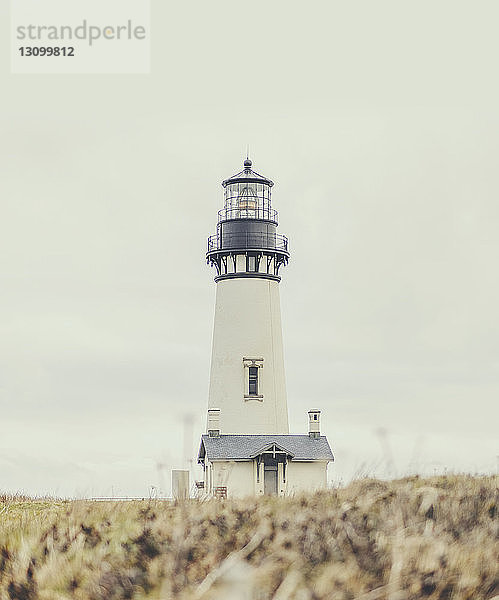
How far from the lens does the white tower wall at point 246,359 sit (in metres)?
39.0

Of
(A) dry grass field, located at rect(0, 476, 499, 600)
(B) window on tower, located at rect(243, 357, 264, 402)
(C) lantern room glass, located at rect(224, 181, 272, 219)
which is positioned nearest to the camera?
(A) dry grass field, located at rect(0, 476, 499, 600)

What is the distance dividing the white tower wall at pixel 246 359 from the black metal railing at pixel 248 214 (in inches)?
119

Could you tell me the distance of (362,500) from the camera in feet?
24.5

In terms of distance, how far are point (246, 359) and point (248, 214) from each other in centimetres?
650

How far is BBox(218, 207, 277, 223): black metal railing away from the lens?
41688mm

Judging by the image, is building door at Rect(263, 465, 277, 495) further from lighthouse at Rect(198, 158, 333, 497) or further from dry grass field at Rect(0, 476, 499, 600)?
dry grass field at Rect(0, 476, 499, 600)

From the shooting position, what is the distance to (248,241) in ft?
133

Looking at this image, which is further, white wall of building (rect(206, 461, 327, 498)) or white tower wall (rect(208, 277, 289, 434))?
white tower wall (rect(208, 277, 289, 434))

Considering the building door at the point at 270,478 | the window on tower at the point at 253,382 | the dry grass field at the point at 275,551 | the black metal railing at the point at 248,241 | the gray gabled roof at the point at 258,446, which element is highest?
the black metal railing at the point at 248,241

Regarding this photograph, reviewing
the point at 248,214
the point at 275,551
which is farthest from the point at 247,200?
the point at 275,551

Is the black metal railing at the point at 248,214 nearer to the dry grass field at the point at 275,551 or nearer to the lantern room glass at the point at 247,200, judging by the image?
the lantern room glass at the point at 247,200

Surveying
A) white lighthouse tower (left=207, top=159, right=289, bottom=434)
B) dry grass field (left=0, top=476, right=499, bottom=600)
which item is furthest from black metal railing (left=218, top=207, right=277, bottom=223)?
dry grass field (left=0, top=476, right=499, bottom=600)

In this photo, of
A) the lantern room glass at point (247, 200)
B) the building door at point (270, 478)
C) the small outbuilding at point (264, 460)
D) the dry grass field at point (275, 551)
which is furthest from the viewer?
the lantern room glass at point (247, 200)

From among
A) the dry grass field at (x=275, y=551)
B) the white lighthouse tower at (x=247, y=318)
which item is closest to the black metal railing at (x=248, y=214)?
the white lighthouse tower at (x=247, y=318)
